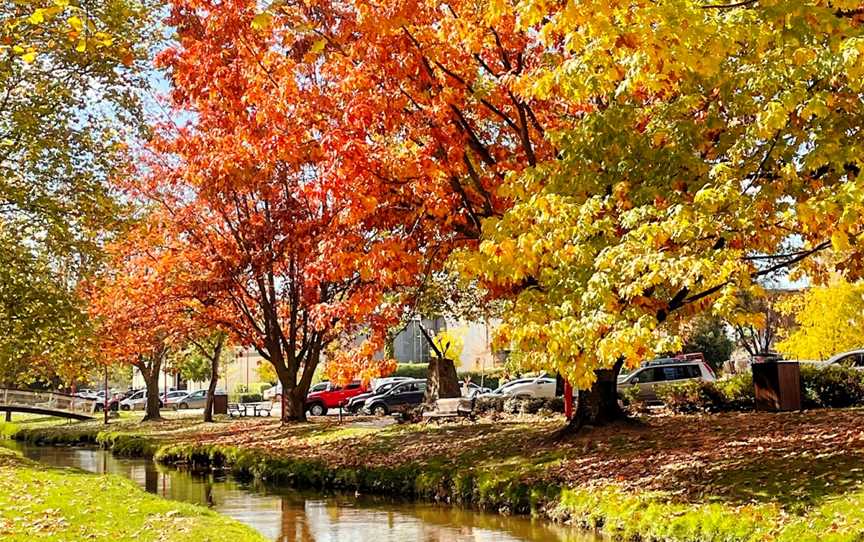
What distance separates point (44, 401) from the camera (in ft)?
136

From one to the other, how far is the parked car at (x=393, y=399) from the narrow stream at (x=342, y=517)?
1675 centimetres

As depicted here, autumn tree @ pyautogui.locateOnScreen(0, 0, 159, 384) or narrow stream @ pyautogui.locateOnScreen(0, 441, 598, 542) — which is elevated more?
autumn tree @ pyautogui.locateOnScreen(0, 0, 159, 384)

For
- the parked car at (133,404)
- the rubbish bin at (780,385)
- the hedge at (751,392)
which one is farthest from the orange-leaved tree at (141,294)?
the parked car at (133,404)

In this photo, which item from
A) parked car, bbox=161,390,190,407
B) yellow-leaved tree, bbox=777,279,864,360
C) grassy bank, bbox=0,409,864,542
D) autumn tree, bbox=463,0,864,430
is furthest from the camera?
parked car, bbox=161,390,190,407

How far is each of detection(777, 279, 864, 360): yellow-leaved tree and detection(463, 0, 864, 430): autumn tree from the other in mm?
27312

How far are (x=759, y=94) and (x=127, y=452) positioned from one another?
2550cm

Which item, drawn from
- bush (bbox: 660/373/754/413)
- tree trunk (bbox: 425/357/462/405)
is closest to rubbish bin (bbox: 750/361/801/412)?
bush (bbox: 660/373/754/413)

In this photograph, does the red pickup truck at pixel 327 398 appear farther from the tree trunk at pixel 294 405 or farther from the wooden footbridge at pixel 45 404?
the tree trunk at pixel 294 405

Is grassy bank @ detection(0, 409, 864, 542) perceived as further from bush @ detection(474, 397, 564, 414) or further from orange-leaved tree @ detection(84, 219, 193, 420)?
orange-leaved tree @ detection(84, 219, 193, 420)

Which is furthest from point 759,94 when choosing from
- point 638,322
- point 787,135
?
point 638,322

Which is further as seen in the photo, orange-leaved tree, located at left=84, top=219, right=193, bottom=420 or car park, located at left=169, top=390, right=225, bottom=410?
car park, located at left=169, top=390, right=225, bottom=410

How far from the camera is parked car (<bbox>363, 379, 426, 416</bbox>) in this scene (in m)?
38.3

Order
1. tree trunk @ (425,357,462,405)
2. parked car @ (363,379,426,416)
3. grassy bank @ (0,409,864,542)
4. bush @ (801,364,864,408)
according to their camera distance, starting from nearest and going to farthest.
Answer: grassy bank @ (0,409,864,542), bush @ (801,364,864,408), tree trunk @ (425,357,462,405), parked car @ (363,379,426,416)

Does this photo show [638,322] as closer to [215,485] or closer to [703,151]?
[703,151]
